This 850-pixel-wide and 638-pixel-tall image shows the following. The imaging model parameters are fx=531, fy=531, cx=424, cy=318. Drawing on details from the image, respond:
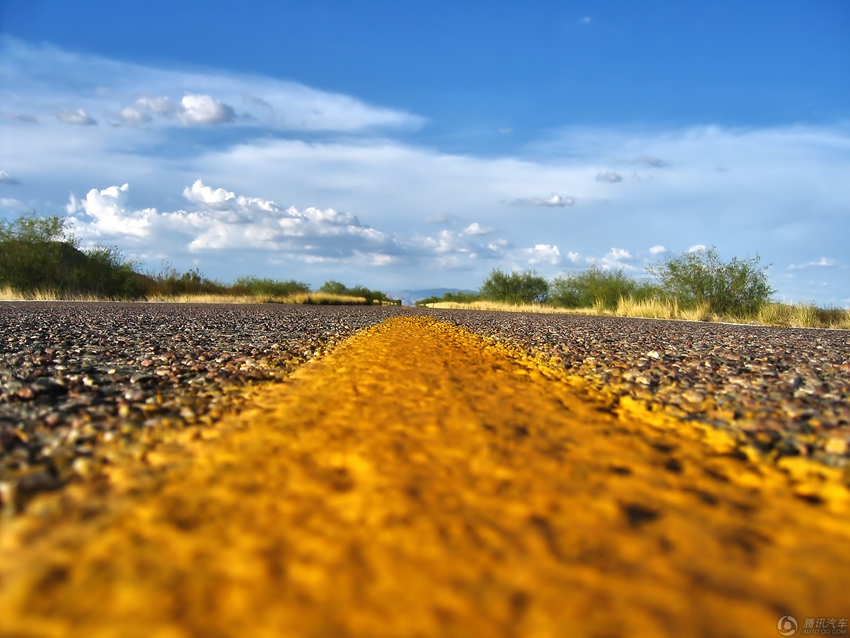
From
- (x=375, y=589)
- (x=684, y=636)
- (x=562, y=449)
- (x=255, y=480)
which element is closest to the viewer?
(x=684, y=636)

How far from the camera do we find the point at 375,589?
100 centimetres

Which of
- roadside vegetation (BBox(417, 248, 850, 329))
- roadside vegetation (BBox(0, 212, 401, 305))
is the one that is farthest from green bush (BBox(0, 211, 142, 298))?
roadside vegetation (BBox(417, 248, 850, 329))

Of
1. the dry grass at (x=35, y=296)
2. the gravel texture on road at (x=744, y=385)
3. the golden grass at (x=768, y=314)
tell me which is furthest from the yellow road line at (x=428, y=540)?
the dry grass at (x=35, y=296)

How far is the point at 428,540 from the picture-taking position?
1.17 meters

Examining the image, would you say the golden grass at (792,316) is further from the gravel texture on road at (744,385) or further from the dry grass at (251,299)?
the dry grass at (251,299)

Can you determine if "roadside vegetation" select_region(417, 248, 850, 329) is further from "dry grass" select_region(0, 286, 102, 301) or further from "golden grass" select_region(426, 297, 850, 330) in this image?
"dry grass" select_region(0, 286, 102, 301)

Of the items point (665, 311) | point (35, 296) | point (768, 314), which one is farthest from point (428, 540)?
point (35, 296)

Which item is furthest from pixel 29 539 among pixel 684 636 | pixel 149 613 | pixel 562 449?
pixel 562 449

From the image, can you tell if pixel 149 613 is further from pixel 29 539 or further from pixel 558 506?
pixel 558 506

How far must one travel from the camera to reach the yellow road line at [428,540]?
94 cm

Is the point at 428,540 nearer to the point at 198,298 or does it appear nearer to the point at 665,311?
the point at 665,311

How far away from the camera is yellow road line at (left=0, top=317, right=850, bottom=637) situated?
942mm

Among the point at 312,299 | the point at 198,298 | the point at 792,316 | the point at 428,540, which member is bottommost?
the point at 428,540

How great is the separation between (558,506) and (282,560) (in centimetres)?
68
